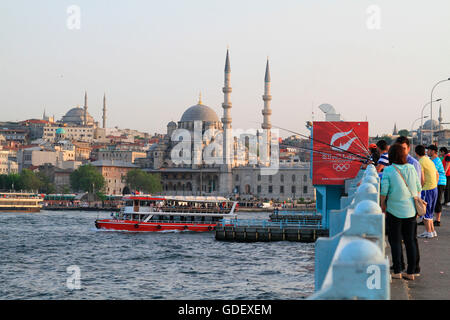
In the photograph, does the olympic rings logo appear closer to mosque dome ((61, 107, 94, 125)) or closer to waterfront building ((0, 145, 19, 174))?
waterfront building ((0, 145, 19, 174))

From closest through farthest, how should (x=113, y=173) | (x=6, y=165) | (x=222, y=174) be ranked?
(x=222, y=174)
(x=113, y=173)
(x=6, y=165)

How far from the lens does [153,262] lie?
20500 millimetres

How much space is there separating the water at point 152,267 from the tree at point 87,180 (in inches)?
1657

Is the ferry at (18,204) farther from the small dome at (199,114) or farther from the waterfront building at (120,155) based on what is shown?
the waterfront building at (120,155)

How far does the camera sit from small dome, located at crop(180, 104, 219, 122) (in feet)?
275

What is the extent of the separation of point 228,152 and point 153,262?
5605 centimetres

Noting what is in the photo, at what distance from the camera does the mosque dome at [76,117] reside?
123062 millimetres

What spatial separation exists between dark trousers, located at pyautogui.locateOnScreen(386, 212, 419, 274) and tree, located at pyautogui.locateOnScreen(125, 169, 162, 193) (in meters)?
67.9

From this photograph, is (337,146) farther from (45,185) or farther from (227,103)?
(45,185)

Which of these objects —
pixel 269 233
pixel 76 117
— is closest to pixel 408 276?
pixel 269 233

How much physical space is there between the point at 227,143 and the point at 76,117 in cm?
5733

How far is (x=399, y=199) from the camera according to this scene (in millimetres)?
5141
